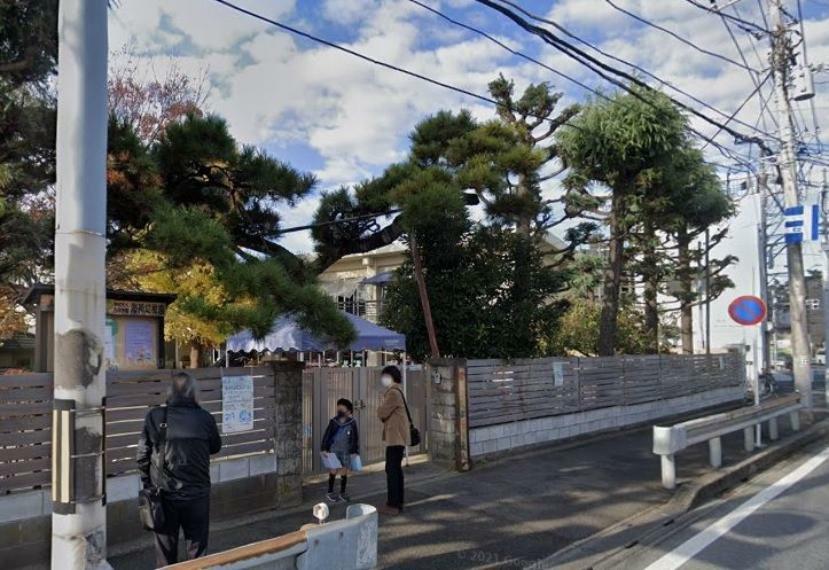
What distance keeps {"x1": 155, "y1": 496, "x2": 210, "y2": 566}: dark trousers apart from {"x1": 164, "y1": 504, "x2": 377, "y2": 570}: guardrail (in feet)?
2.95

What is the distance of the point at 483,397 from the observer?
404 inches

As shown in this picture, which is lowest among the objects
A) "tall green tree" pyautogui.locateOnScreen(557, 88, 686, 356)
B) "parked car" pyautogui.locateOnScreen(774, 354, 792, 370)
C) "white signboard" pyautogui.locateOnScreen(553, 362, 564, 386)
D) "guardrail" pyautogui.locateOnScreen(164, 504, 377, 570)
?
"parked car" pyautogui.locateOnScreen(774, 354, 792, 370)

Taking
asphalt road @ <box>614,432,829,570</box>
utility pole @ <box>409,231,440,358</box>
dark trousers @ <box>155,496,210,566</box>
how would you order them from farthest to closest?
utility pole @ <box>409,231,440,358</box> < asphalt road @ <box>614,432,829,570</box> < dark trousers @ <box>155,496,210,566</box>

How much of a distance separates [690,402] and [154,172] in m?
15.4

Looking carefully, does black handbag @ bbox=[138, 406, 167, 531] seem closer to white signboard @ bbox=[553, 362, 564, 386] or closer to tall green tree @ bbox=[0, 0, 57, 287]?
tall green tree @ bbox=[0, 0, 57, 287]

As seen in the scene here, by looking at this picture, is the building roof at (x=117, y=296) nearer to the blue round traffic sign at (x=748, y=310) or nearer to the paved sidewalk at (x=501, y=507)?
the paved sidewalk at (x=501, y=507)

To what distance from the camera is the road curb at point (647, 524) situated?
5824 millimetres

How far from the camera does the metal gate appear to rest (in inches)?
347

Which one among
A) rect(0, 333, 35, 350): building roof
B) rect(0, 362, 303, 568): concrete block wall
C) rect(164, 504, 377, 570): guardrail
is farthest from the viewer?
rect(0, 333, 35, 350): building roof

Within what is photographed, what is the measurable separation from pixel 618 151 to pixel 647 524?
36.5 feet

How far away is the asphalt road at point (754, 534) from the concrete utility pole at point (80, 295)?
4395mm

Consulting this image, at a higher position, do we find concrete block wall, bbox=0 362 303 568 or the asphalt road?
concrete block wall, bbox=0 362 303 568

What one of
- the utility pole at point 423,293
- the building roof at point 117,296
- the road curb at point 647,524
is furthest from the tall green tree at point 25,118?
the road curb at point 647,524

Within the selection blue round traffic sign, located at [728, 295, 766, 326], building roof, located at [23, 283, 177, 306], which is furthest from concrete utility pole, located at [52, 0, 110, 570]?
blue round traffic sign, located at [728, 295, 766, 326]
